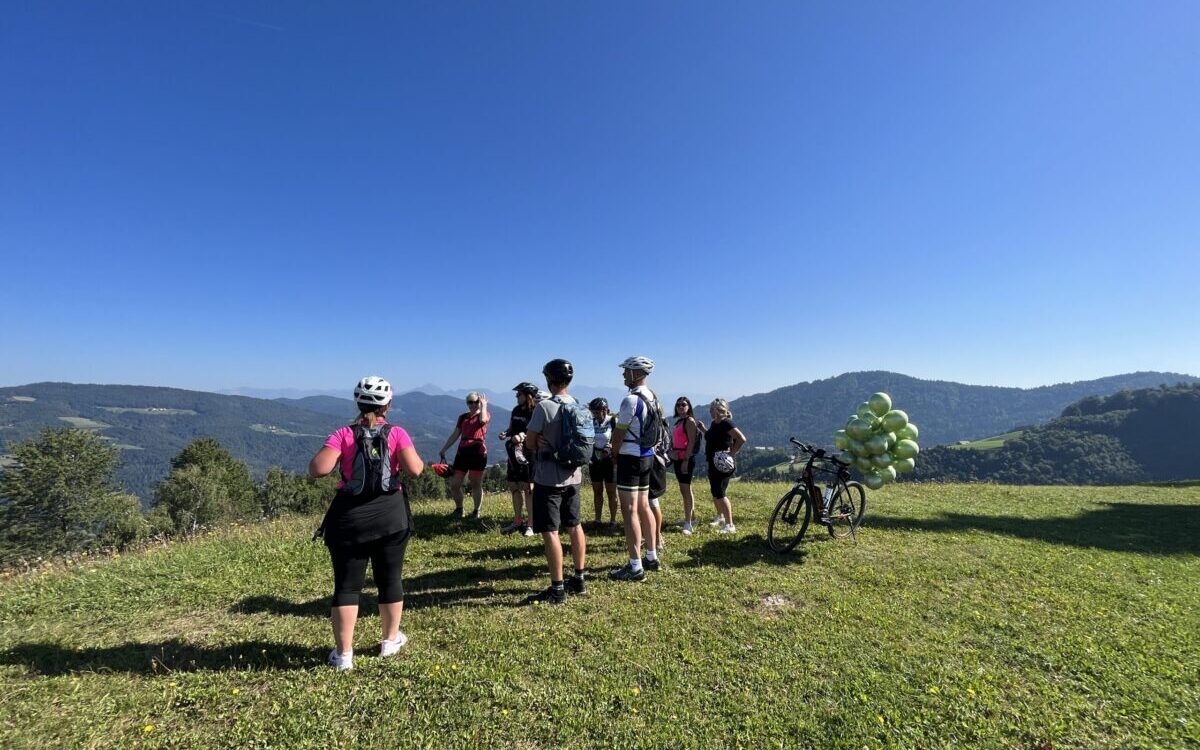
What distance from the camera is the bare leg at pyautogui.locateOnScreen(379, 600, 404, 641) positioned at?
167 inches

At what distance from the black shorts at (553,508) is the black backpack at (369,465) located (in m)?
1.75

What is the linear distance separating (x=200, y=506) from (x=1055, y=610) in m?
51.8

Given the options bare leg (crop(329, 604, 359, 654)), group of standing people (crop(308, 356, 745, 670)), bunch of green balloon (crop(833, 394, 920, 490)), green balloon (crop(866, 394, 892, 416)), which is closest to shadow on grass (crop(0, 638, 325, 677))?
bare leg (crop(329, 604, 359, 654))

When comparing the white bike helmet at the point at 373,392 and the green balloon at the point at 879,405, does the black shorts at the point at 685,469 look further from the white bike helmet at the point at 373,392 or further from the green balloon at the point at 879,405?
the white bike helmet at the point at 373,392

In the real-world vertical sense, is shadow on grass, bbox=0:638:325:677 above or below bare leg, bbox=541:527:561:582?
below

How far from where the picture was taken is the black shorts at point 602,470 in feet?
27.4

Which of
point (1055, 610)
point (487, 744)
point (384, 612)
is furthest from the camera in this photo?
point (1055, 610)

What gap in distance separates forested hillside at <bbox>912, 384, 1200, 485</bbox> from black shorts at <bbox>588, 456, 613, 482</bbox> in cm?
Result: 9491

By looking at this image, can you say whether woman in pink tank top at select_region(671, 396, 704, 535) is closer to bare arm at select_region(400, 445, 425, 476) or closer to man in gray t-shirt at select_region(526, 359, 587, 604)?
man in gray t-shirt at select_region(526, 359, 587, 604)

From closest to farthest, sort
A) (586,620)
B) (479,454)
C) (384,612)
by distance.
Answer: (384,612)
(586,620)
(479,454)

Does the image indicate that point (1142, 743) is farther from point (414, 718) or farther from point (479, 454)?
point (479, 454)

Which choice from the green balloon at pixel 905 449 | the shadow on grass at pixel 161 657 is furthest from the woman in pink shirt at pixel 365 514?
the green balloon at pixel 905 449

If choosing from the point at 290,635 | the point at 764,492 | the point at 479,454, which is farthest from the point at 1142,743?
the point at 764,492

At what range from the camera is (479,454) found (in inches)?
337
